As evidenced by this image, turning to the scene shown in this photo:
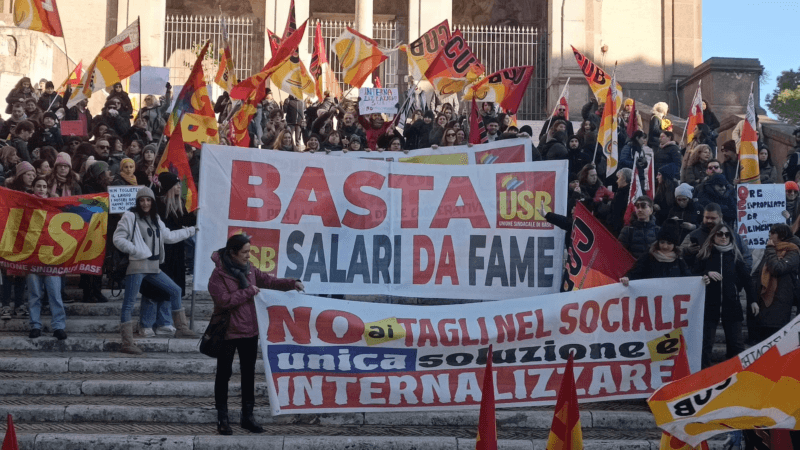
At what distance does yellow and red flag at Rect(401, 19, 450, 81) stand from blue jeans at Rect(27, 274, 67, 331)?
8949 mm

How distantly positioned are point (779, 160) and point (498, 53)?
1130 cm

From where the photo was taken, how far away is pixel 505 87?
56.6 feet

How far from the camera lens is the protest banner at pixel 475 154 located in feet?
36.8

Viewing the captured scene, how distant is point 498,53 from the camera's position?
2788cm

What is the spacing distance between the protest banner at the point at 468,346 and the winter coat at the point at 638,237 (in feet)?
5.26

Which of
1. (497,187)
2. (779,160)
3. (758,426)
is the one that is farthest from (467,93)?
(758,426)

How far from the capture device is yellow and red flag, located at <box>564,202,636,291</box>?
30.8 feet

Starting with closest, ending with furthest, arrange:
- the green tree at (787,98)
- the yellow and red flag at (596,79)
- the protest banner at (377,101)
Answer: the protest banner at (377,101), the yellow and red flag at (596,79), the green tree at (787,98)

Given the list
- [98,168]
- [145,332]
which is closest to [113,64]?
[98,168]

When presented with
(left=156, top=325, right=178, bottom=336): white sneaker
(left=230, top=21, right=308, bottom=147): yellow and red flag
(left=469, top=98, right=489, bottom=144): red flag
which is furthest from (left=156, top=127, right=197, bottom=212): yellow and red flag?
(left=469, top=98, right=489, bottom=144): red flag

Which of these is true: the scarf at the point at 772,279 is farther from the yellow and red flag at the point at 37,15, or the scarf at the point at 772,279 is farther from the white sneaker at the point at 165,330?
the yellow and red flag at the point at 37,15

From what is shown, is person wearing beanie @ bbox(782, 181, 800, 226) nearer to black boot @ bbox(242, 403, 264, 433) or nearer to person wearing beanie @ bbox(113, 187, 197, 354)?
person wearing beanie @ bbox(113, 187, 197, 354)

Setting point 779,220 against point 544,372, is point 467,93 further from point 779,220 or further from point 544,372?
point 544,372

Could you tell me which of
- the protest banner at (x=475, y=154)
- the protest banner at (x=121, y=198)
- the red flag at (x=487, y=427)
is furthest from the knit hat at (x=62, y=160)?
the red flag at (x=487, y=427)
